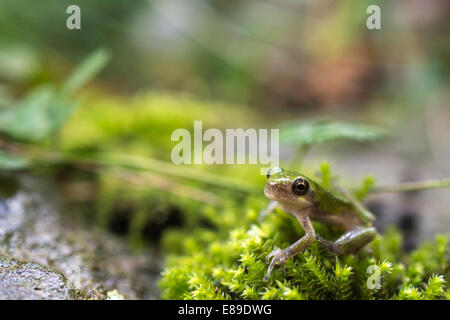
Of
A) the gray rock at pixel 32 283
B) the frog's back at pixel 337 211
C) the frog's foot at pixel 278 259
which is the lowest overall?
the gray rock at pixel 32 283

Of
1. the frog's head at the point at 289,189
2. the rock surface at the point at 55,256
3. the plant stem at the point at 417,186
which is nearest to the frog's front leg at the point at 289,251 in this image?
the frog's head at the point at 289,189

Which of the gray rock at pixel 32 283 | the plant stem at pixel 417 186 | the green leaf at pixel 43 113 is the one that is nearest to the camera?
the gray rock at pixel 32 283

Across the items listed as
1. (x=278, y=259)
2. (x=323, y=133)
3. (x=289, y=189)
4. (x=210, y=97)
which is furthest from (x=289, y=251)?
(x=210, y=97)

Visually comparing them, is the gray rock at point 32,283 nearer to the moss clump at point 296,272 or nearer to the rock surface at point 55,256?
the rock surface at point 55,256

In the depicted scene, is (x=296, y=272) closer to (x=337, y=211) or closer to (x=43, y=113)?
(x=337, y=211)

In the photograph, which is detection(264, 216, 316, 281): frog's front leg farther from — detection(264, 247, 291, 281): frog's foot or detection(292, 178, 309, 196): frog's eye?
detection(292, 178, 309, 196): frog's eye

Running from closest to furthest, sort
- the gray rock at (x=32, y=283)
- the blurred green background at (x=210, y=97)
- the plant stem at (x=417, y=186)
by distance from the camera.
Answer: the gray rock at (x=32, y=283), the plant stem at (x=417, y=186), the blurred green background at (x=210, y=97)

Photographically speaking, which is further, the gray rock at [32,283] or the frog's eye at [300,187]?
the frog's eye at [300,187]

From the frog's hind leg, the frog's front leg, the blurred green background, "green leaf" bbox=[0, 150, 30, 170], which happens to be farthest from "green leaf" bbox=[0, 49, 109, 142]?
the frog's hind leg
